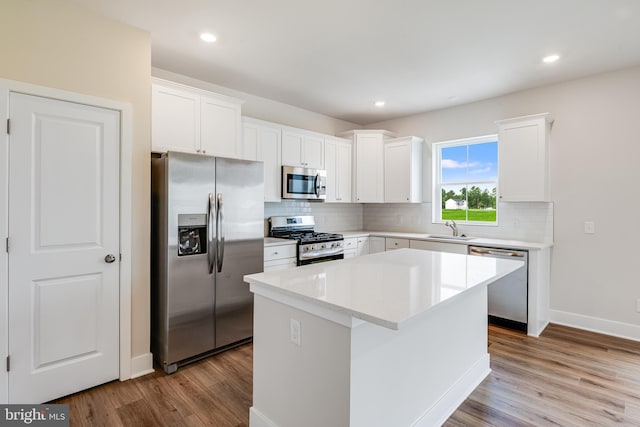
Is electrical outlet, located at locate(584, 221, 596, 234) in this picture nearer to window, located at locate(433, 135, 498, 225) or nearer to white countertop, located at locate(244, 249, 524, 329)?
window, located at locate(433, 135, 498, 225)

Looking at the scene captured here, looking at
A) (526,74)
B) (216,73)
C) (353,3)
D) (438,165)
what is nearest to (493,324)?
(438,165)

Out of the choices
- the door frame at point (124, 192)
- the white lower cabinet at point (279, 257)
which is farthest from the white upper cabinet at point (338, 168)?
the door frame at point (124, 192)

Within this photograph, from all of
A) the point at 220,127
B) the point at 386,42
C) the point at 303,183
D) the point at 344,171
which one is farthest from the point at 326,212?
the point at 386,42

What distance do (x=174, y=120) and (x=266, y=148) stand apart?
1145 mm

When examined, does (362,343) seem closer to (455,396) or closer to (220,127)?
(455,396)

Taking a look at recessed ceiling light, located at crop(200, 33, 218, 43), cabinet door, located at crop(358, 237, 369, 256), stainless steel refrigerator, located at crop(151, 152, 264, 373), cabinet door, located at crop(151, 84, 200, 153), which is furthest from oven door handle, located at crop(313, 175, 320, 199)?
recessed ceiling light, located at crop(200, 33, 218, 43)

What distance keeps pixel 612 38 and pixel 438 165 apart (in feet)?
7.78

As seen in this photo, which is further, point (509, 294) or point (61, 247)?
point (509, 294)

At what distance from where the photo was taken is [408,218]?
5.14 meters

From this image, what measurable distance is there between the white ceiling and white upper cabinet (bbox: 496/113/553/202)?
467 mm

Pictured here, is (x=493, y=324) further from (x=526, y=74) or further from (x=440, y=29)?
(x=440, y=29)

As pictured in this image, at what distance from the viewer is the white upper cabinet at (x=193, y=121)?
9.92ft

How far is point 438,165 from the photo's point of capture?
488 cm

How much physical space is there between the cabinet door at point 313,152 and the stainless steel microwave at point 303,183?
Answer: 3.9 inches
